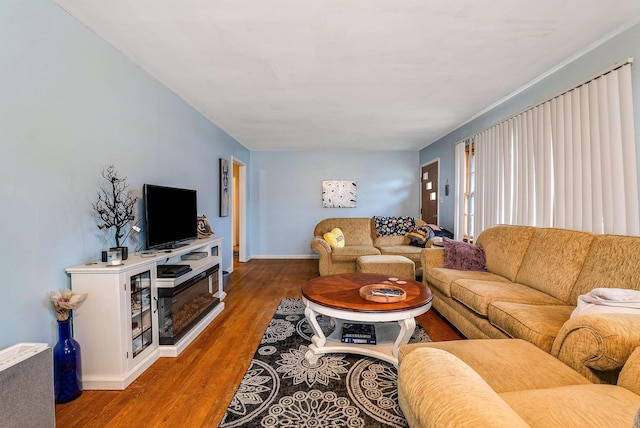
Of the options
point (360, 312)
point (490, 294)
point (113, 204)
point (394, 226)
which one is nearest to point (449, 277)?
point (490, 294)

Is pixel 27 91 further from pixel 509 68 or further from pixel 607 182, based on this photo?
pixel 607 182

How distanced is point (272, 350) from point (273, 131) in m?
3.50

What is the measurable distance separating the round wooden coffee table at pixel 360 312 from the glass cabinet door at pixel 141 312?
116 centimetres

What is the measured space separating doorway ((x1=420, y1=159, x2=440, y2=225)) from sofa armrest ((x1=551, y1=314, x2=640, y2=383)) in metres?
4.33

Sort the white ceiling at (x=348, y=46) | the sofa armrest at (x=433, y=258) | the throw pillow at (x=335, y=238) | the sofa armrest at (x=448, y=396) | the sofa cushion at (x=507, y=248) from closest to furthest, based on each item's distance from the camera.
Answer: the sofa armrest at (x=448, y=396) → the white ceiling at (x=348, y=46) → the sofa cushion at (x=507, y=248) → the sofa armrest at (x=433, y=258) → the throw pillow at (x=335, y=238)

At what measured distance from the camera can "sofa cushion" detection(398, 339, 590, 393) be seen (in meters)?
1.19

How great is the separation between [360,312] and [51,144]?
2.14m

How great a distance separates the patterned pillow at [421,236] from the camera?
15.8 ft

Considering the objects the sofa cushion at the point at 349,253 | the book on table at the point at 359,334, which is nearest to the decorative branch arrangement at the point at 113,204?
the book on table at the point at 359,334

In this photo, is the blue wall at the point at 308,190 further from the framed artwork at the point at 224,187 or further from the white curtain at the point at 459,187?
the white curtain at the point at 459,187

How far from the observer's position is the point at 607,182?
2.22 m

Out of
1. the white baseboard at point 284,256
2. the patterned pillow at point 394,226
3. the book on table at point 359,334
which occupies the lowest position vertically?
the white baseboard at point 284,256

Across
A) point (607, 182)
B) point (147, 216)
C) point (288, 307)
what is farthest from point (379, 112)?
point (147, 216)

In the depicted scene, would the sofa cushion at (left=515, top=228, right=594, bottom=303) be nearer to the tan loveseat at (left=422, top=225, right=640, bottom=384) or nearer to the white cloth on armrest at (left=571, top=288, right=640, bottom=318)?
the tan loveseat at (left=422, top=225, right=640, bottom=384)
